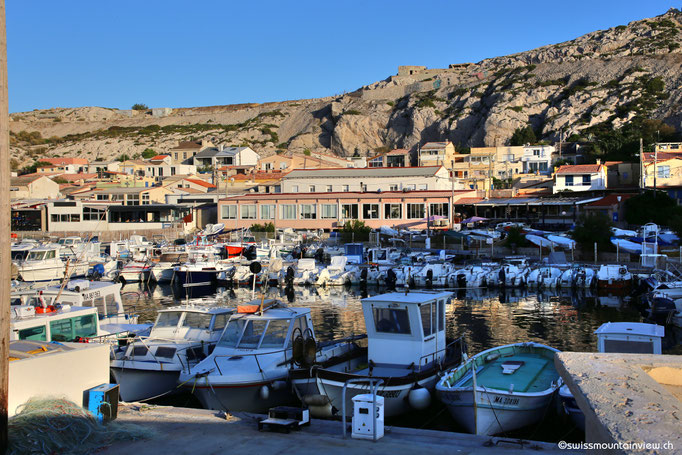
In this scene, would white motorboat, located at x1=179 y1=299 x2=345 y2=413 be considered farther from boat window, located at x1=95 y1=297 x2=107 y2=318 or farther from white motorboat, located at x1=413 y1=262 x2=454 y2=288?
white motorboat, located at x1=413 y1=262 x2=454 y2=288

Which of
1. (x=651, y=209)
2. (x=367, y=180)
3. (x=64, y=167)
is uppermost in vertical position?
(x=64, y=167)

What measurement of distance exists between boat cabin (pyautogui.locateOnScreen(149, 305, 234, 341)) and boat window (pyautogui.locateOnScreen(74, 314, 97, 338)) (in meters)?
1.53

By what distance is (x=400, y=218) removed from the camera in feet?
190

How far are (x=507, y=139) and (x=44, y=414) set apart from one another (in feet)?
329

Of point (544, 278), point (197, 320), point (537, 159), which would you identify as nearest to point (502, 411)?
point (197, 320)

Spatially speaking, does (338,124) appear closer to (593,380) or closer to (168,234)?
(168,234)

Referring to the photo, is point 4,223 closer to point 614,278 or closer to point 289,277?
point 289,277

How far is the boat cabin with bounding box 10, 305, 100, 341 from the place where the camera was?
13.5 m

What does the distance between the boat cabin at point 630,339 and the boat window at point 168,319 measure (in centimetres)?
1068

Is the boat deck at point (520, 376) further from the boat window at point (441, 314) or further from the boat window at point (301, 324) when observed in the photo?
the boat window at point (301, 324)

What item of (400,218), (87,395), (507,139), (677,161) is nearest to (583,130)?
(507,139)

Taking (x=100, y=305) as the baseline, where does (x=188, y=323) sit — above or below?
above

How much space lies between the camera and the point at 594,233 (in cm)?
4059

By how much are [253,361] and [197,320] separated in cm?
368
